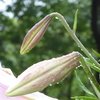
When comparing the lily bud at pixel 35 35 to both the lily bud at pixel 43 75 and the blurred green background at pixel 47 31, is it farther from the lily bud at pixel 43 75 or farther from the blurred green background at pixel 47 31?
the blurred green background at pixel 47 31

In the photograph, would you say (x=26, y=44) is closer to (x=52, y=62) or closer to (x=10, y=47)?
(x=52, y=62)

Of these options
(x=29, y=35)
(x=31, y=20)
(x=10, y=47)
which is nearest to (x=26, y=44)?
(x=29, y=35)

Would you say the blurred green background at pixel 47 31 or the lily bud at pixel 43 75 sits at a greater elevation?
the lily bud at pixel 43 75

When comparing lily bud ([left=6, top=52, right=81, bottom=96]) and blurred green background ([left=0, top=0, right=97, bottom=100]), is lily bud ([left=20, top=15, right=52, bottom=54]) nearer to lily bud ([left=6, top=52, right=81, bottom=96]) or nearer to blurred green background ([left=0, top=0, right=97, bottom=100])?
lily bud ([left=6, top=52, right=81, bottom=96])

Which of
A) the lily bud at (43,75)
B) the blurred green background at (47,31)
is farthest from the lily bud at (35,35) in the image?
the blurred green background at (47,31)

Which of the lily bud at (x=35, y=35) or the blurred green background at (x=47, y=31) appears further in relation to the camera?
the blurred green background at (x=47, y=31)
